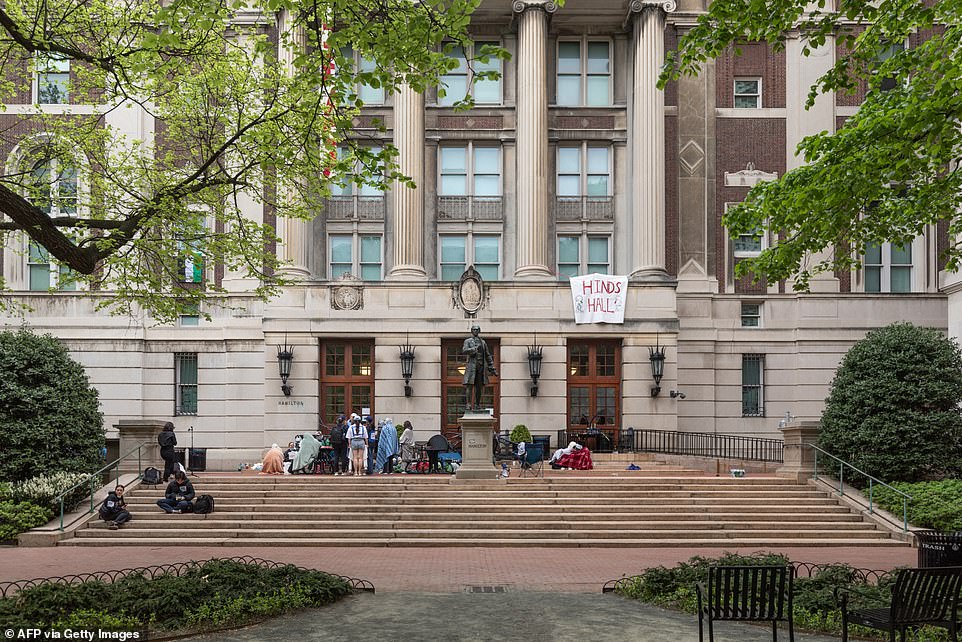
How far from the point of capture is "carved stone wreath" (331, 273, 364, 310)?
32.3 m

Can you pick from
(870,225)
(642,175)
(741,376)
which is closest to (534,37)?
(642,175)

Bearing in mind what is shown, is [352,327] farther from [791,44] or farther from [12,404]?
[791,44]

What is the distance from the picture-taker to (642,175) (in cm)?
3322

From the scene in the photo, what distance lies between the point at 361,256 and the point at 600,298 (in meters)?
9.65

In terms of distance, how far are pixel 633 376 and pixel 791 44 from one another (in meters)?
14.8

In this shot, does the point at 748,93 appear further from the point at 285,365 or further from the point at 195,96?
the point at 195,96

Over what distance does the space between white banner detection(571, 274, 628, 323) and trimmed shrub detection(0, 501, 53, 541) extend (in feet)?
61.6

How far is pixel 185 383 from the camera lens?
34312 millimetres

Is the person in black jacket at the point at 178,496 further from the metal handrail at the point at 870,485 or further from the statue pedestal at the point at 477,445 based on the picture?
the metal handrail at the point at 870,485

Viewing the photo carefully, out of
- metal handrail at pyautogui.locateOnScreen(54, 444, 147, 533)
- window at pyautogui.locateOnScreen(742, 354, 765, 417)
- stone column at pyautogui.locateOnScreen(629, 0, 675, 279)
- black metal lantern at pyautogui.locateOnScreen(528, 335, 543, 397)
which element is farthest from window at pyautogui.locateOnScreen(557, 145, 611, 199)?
metal handrail at pyautogui.locateOnScreen(54, 444, 147, 533)

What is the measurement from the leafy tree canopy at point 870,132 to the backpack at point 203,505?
528 inches

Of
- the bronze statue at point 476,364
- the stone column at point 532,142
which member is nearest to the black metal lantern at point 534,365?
the stone column at point 532,142

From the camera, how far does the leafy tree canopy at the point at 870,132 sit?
13.4m

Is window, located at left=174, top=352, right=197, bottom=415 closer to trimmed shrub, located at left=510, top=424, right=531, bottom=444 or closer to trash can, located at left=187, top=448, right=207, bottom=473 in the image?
trash can, located at left=187, top=448, right=207, bottom=473
